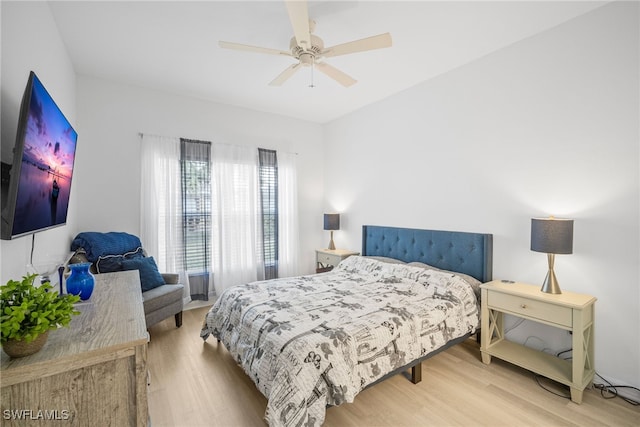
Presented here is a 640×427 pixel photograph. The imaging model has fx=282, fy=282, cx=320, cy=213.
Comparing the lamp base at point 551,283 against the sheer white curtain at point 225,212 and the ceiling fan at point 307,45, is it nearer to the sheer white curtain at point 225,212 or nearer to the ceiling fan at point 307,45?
the ceiling fan at point 307,45

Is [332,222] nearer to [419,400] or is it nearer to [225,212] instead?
[225,212]

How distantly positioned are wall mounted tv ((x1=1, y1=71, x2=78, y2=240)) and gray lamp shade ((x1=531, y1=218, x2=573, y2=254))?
10.3 ft

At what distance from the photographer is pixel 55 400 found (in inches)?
37.9

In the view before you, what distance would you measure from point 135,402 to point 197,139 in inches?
138

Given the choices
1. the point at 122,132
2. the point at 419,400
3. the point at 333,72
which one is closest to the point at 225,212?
the point at 122,132

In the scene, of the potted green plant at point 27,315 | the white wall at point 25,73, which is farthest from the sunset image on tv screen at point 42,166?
the potted green plant at point 27,315

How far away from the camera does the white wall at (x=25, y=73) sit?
1334mm

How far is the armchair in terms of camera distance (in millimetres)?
2861

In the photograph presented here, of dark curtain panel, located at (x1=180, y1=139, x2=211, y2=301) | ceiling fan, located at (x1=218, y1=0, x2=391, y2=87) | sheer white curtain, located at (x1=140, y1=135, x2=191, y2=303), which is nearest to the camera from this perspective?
ceiling fan, located at (x1=218, y1=0, x2=391, y2=87)

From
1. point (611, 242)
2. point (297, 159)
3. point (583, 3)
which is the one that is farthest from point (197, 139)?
point (611, 242)

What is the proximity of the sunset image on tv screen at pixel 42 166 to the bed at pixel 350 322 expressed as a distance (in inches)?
55.8

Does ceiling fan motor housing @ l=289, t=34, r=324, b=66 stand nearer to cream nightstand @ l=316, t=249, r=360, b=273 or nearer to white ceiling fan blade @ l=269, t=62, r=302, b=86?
white ceiling fan blade @ l=269, t=62, r=302, b=86

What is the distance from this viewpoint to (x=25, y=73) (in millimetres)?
1623

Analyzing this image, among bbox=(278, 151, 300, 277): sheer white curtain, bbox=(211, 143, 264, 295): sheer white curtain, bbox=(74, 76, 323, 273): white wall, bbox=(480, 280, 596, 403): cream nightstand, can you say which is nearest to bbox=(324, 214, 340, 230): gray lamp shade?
bbox=(278, 151, 300, 277): sheer white curtain
